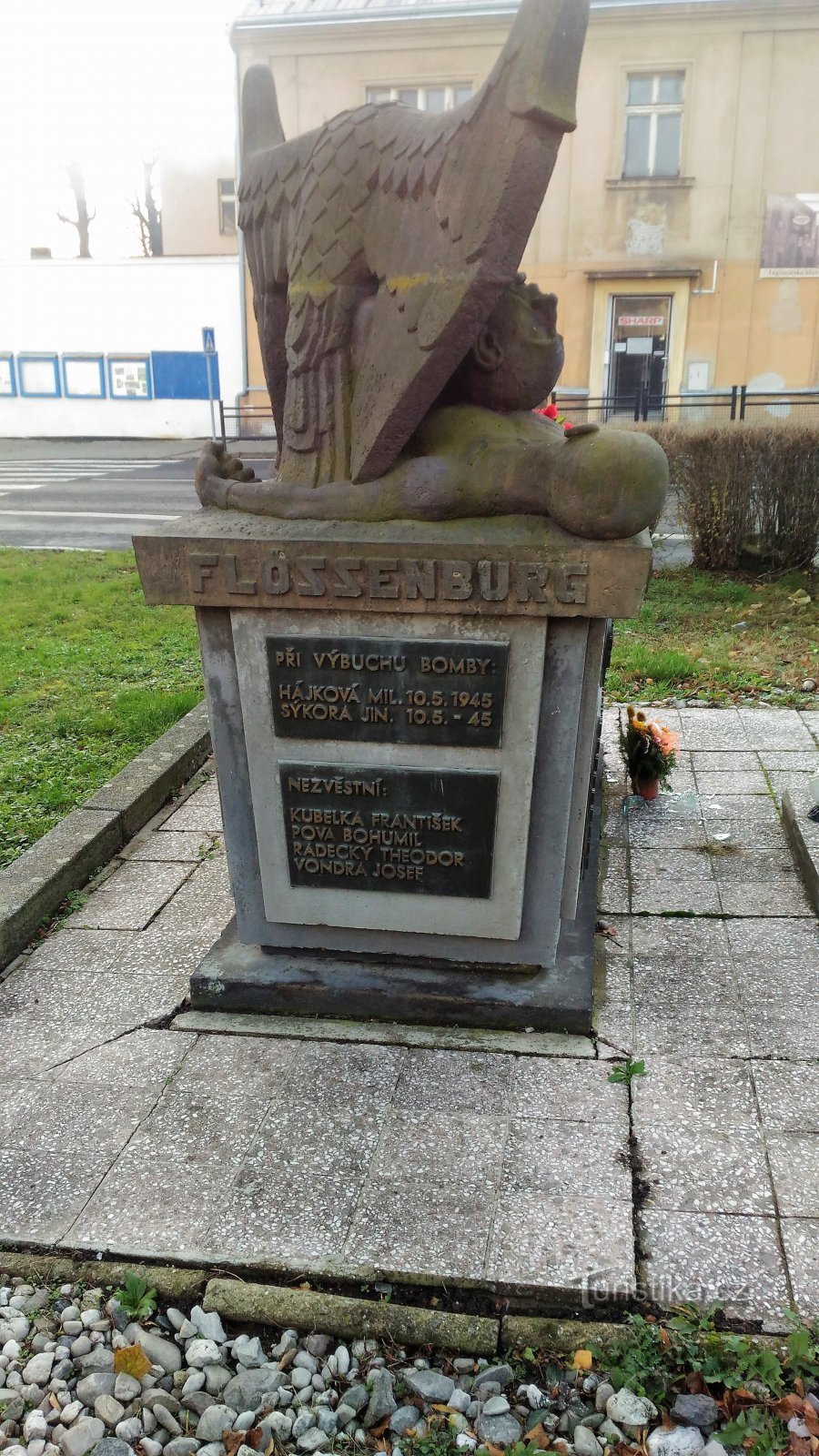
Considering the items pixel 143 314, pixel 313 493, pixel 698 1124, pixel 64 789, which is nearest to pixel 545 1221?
pixel 698 1124

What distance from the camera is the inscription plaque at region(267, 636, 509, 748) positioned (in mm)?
3113

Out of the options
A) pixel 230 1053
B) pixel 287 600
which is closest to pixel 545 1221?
pixel 230 1053

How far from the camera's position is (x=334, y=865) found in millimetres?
3432

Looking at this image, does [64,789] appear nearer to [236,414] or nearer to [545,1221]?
[545,1221]

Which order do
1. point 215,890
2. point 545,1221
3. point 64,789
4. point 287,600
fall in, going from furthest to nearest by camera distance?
point 64,789, point 215,890, point 287,600, point 545,1221

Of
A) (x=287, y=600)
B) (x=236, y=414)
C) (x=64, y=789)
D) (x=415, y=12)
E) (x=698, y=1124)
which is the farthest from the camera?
(x=236, y=414)

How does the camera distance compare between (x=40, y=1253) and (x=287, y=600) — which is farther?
(x=287, y=600)

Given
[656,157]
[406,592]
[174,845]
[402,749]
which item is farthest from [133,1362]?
[656,157]

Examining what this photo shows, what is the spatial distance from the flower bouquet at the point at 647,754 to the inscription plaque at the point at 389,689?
1.87m

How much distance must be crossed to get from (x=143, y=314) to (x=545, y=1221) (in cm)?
2641

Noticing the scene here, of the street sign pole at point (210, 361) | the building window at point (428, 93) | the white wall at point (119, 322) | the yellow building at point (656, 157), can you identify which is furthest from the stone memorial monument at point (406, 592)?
the white wall at point (119, 322)

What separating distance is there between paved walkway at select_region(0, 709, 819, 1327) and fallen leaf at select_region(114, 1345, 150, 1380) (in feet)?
0.88

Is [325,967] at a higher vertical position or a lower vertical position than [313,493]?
lower

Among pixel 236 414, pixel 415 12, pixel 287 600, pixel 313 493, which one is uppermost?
pixel 415 12
